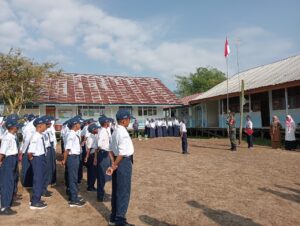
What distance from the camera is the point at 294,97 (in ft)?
60.5

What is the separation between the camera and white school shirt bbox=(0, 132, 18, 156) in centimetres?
652

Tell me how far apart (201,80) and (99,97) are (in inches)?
1393

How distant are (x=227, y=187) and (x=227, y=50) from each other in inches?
603

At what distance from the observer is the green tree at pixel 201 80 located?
192ft

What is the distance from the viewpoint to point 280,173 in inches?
381

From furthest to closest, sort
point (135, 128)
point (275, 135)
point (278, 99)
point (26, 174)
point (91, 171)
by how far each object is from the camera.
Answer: point (135, 128) < point (278, 99) < point (275, 135) < point (26, 174) < point (91, 171)

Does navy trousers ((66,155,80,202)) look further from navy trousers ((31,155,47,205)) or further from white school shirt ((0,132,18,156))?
white school shirt ((0,132,18,156))

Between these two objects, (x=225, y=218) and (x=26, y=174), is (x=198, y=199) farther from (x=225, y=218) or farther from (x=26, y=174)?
(x=26, y=174)

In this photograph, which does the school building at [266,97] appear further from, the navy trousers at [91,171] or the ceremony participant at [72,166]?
the ceremony participant at [72,166]

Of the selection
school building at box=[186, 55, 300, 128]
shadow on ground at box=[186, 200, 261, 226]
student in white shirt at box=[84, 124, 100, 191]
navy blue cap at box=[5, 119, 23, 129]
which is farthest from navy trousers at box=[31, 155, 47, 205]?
school building at box=[186, 55, 300, 128]

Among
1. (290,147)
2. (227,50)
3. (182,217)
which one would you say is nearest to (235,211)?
(182,217)

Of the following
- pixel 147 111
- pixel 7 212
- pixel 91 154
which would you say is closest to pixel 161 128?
pixel 147 111

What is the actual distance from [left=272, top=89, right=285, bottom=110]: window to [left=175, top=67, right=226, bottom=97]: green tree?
124 feet

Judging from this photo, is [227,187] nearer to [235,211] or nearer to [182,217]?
[235,211]
